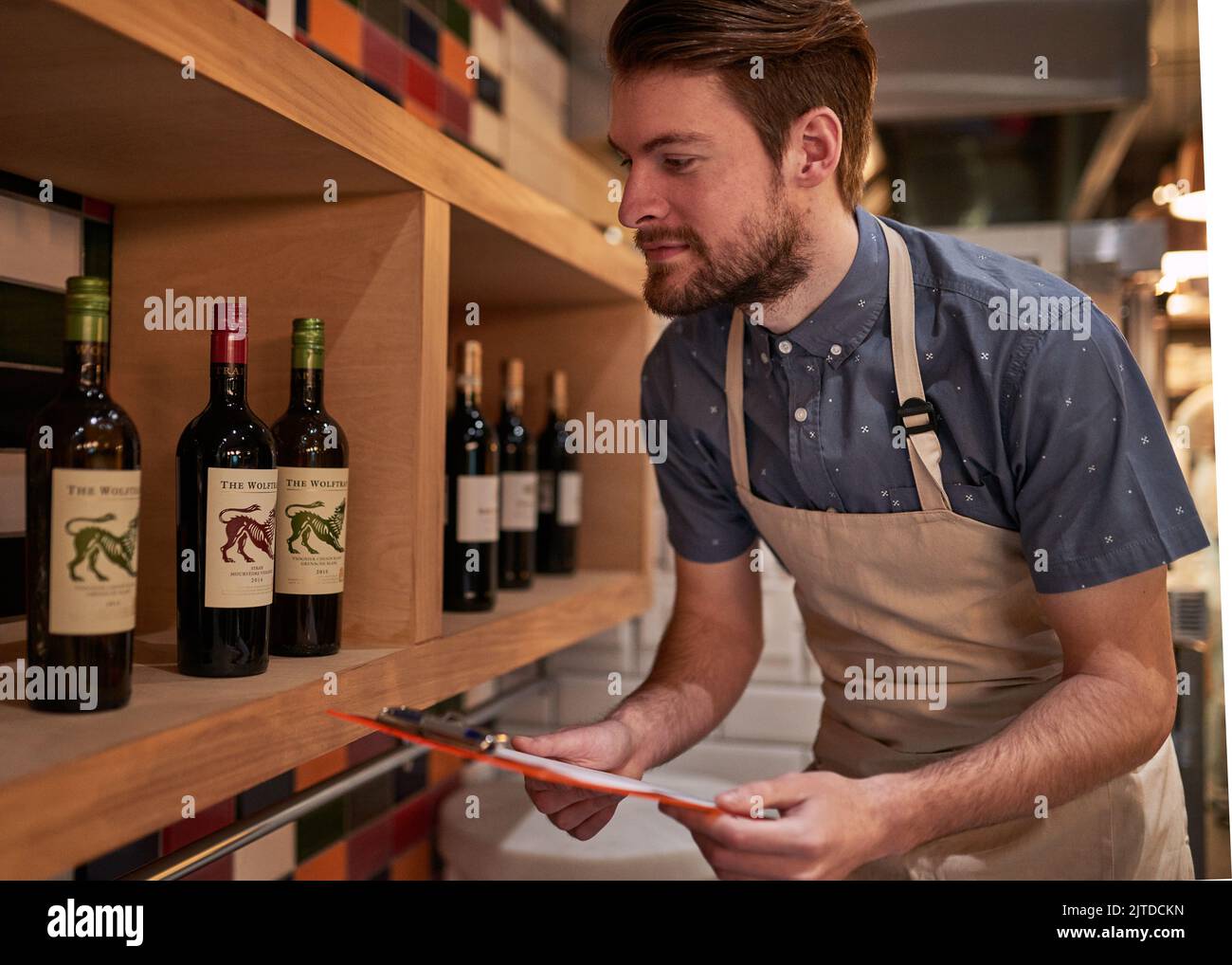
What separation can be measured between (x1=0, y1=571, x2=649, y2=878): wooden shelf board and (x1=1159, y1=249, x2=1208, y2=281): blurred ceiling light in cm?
128

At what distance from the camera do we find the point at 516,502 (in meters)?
1.40

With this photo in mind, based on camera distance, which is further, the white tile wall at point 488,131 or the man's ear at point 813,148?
the white tile wall at point 488,131

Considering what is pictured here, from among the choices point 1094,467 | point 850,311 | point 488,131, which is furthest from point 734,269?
point 488,131

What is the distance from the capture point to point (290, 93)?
0.74 meters

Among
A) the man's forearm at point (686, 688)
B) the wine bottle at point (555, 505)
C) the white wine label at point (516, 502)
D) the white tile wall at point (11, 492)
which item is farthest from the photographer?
the wine bottle at point (555, 505)

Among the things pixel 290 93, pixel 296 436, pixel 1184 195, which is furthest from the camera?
pixel 1184 195

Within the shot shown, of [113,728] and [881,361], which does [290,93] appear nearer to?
[113,728]

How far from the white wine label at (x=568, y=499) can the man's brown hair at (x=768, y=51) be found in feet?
2.30

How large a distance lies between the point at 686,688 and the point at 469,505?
330 mm

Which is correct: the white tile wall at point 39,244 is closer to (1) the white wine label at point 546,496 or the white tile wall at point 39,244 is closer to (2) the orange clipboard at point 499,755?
(2) the orange clipboard at point 499,755

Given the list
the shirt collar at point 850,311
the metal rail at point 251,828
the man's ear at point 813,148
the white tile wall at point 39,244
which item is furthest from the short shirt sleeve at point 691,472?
the white tile wall at point 39,244

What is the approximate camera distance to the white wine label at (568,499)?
159 centimetres
